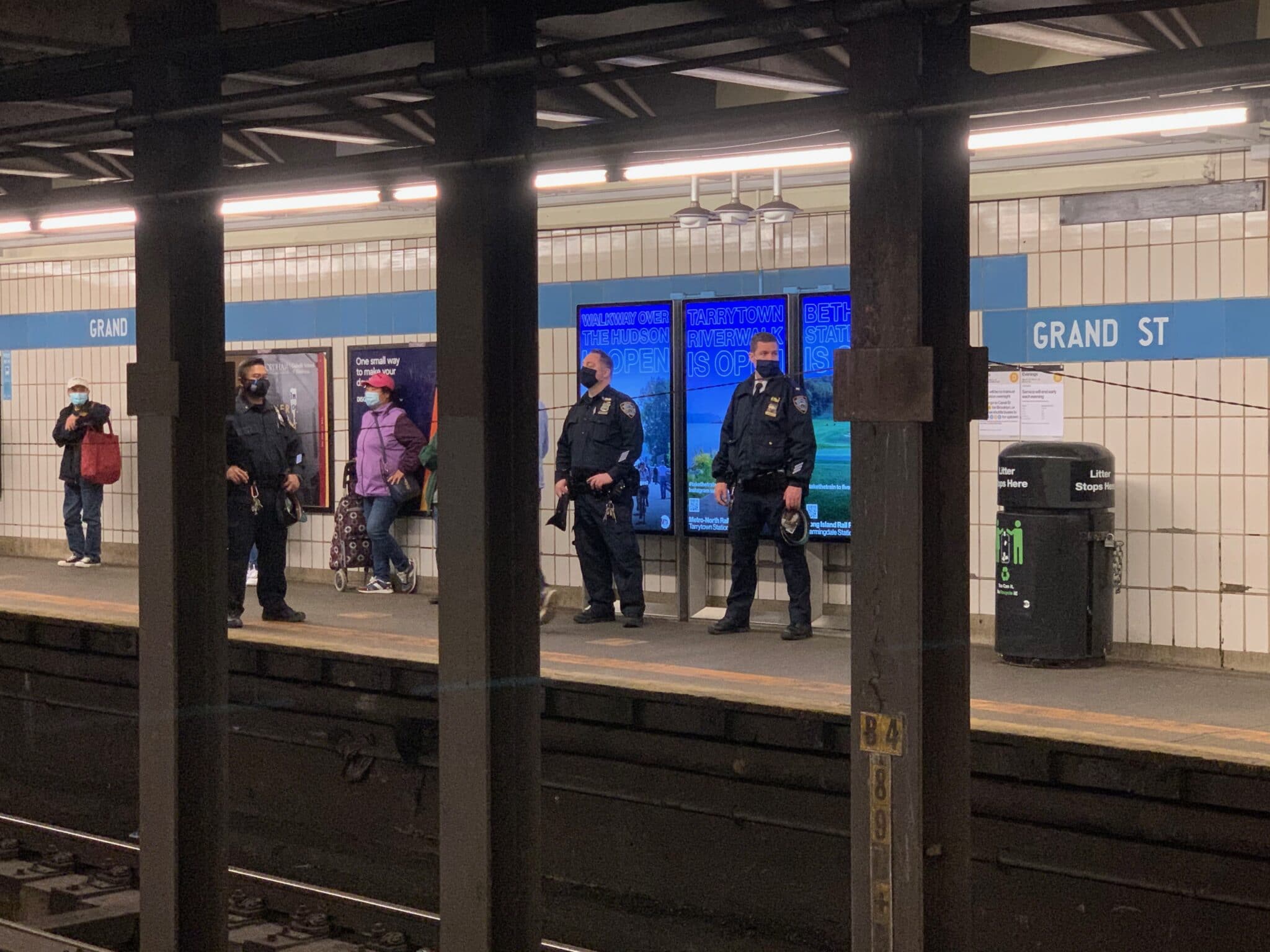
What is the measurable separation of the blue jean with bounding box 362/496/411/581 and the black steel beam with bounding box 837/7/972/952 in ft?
28.5

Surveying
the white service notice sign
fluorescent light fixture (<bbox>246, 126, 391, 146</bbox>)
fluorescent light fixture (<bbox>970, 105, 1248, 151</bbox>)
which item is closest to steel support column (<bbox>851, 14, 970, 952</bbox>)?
fluorescent light fixture (<bbox>970, 105, 1248, 151</bbox>)

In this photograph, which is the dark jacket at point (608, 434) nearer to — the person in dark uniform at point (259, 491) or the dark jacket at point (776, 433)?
the dark jacket at point (776, 433)

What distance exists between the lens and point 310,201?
927 cm

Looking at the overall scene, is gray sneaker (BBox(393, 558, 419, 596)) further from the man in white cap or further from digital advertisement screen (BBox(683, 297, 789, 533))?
the man in white cap

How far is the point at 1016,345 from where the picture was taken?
9.94 metres

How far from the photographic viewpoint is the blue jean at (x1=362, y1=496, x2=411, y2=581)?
1243 centimetres

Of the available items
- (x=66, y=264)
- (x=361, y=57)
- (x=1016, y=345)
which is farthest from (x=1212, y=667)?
(x=66, y=264)

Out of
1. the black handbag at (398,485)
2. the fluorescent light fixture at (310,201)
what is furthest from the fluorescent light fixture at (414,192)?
the black handbag at (398,485)

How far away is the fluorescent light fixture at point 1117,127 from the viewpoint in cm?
706

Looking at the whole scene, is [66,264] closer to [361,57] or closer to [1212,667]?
[361,57]

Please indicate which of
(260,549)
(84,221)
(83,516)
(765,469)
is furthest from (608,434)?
(83,516)

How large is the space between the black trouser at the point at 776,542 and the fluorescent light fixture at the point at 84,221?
13.9 feet

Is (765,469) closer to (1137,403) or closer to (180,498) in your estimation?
(1137,403)

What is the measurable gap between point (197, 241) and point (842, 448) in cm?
595
